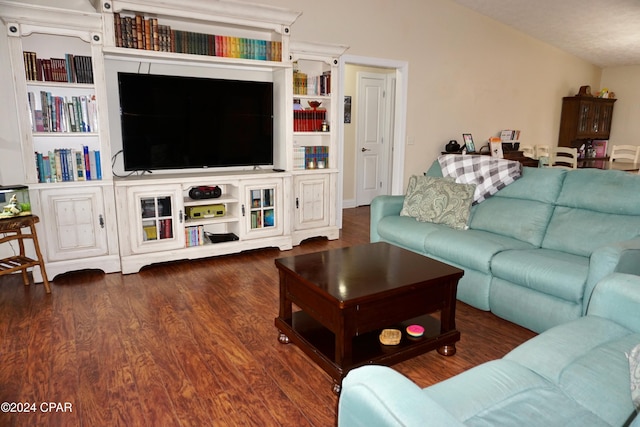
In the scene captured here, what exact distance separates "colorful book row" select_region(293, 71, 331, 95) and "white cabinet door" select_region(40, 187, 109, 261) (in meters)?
2.14

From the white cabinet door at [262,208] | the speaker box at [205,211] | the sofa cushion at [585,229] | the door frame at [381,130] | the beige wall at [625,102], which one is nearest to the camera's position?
the sofa cushion at [585,229]

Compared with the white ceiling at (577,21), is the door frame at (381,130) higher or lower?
lower

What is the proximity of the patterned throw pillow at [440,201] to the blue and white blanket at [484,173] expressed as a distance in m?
0.08

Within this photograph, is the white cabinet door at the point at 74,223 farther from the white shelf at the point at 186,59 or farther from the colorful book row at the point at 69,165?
the white shelf at the point at 186,59

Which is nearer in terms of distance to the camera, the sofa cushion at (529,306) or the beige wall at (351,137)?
the sofa cushion at (529,306)

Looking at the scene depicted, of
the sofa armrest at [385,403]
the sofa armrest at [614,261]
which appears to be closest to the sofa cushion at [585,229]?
the sofa armrest at [614,261]

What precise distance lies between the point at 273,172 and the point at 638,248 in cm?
294

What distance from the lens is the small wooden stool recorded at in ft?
9.53

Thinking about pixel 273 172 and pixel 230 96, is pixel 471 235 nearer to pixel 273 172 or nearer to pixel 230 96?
pixel 273 172

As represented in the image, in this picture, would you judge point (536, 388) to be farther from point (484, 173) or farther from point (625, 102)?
point (625, 102)

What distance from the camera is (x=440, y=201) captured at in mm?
3273

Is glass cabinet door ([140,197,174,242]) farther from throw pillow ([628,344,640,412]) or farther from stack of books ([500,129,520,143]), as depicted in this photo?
stack of books ([500,129,520,143])

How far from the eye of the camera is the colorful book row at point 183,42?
11.0 ft

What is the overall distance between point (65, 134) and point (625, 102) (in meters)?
8.87
